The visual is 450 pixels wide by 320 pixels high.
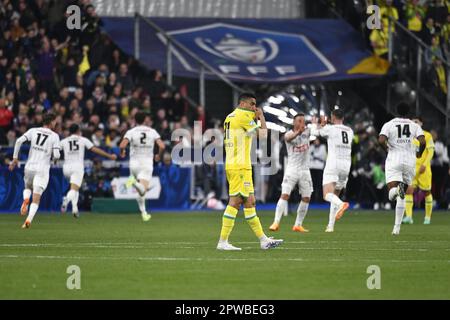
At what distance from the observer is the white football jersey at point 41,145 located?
85.6ft

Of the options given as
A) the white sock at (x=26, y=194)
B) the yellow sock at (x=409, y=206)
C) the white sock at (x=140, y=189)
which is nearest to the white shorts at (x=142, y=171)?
the white sock at (x=140, y=189)

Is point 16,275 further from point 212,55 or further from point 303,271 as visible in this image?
point 212,55

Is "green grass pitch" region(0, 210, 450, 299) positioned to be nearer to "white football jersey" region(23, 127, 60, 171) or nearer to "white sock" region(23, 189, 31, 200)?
"white sock" region(23, 189, 31, 200)

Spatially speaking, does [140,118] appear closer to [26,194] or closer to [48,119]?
[26,194]

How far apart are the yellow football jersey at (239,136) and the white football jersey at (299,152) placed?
675 cm

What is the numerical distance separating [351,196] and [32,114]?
10405mm

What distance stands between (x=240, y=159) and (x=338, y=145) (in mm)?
6339

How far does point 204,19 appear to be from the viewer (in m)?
41.2

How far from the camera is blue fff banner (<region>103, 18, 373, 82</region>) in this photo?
1490 inches

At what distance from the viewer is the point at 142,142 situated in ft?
99.8

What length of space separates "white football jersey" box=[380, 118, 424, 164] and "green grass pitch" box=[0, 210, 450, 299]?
1569mm

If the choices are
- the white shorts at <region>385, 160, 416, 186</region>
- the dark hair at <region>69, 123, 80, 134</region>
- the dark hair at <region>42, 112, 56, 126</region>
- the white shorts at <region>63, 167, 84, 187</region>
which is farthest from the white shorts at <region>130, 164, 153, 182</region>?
the white shorts at <region>385, 160, 416, 186</region>

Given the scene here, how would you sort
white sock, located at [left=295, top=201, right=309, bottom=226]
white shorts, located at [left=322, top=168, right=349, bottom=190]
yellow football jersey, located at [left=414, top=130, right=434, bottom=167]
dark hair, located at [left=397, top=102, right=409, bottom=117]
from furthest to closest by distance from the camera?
yellow football jersey, located at [left=414, top=130, right=434, bottom=167] < white sock, located at [left=295, top=201, right=309, bottom=226] < white shorts, located at [left=322, top=168, right=349, bottom=190] < dark hair, located at [left=397, top=102, right=409, bottom=117]
